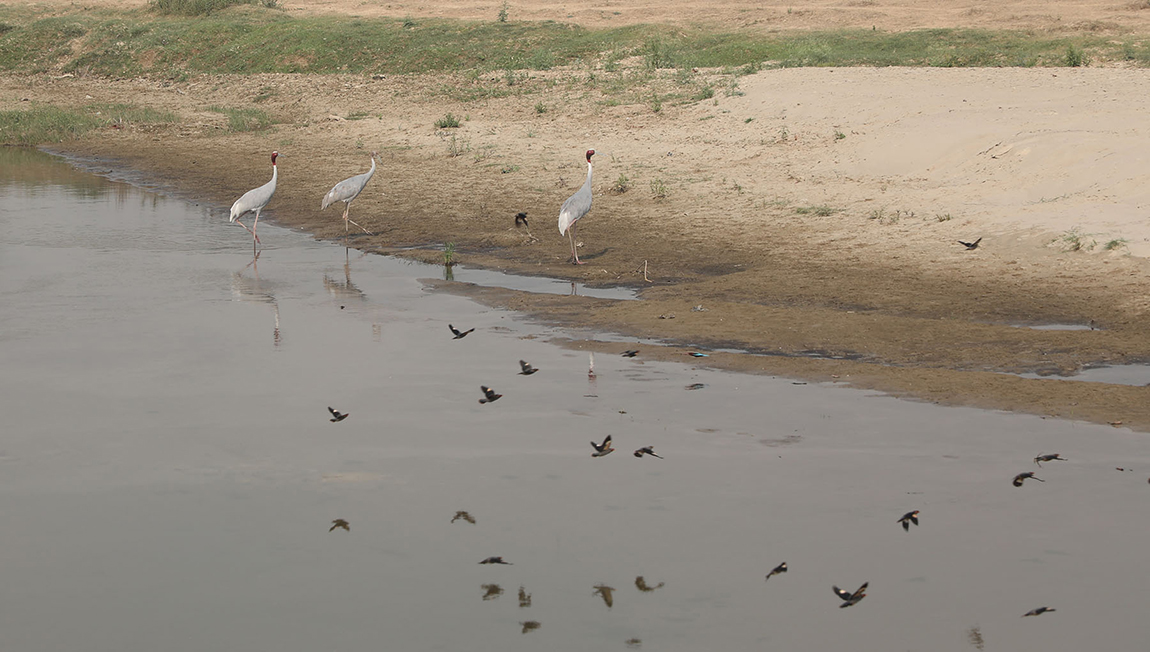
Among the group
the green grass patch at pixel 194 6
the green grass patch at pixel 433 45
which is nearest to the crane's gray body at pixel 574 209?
the green grass patch at pixel 433 45

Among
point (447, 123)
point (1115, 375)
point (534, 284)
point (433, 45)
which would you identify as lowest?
point (534, 284)

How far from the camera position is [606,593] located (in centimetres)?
569

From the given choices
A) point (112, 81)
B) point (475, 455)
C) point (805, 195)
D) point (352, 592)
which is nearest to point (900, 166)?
point (805, 195)

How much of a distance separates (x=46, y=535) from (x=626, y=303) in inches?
224

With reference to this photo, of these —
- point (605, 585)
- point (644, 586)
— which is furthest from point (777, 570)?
point (605, 585)

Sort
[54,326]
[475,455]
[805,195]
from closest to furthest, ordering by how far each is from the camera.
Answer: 1. [475,455]
2. [54,326]
3. [805,195]

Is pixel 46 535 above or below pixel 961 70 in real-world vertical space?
below

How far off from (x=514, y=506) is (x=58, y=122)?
2083 cm

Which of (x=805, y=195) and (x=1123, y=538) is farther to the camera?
(x=805, y=195)

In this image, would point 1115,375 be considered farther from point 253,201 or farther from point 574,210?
point 253,201

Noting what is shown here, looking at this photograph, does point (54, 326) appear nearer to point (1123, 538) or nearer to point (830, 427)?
point (830, 427)

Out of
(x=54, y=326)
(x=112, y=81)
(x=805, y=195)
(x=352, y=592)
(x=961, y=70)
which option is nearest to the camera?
(x=352, y=592)

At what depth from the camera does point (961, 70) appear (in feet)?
67.2

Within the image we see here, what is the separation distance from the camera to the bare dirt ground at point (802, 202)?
30.8 ft
